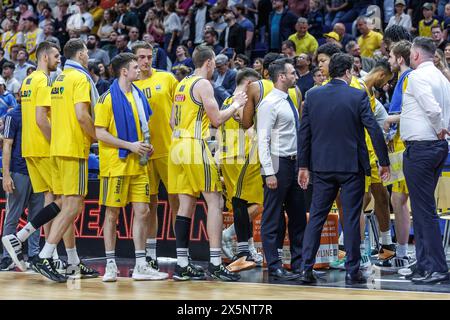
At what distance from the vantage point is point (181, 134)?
846cm

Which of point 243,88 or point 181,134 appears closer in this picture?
point 181,134

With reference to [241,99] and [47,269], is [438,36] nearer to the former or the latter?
[241,99]

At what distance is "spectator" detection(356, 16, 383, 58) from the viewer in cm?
1485

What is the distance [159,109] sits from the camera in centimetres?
930

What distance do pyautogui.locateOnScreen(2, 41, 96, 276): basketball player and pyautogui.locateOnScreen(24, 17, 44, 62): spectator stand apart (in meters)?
10.6

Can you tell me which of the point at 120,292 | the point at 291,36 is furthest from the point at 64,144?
the point at 291,36

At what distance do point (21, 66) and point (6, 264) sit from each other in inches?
356

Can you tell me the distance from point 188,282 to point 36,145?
2.23 m

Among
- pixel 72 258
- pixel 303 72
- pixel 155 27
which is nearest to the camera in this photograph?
pixel 72 258

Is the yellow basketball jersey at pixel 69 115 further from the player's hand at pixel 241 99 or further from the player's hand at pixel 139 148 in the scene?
the player's hand at pixel 241 99

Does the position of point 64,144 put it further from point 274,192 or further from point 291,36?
point 291,36

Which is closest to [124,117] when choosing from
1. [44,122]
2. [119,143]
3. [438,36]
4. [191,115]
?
[119,143]

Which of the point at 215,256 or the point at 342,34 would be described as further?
the point at 342,34

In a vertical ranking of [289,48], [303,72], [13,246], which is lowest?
[13,246]
